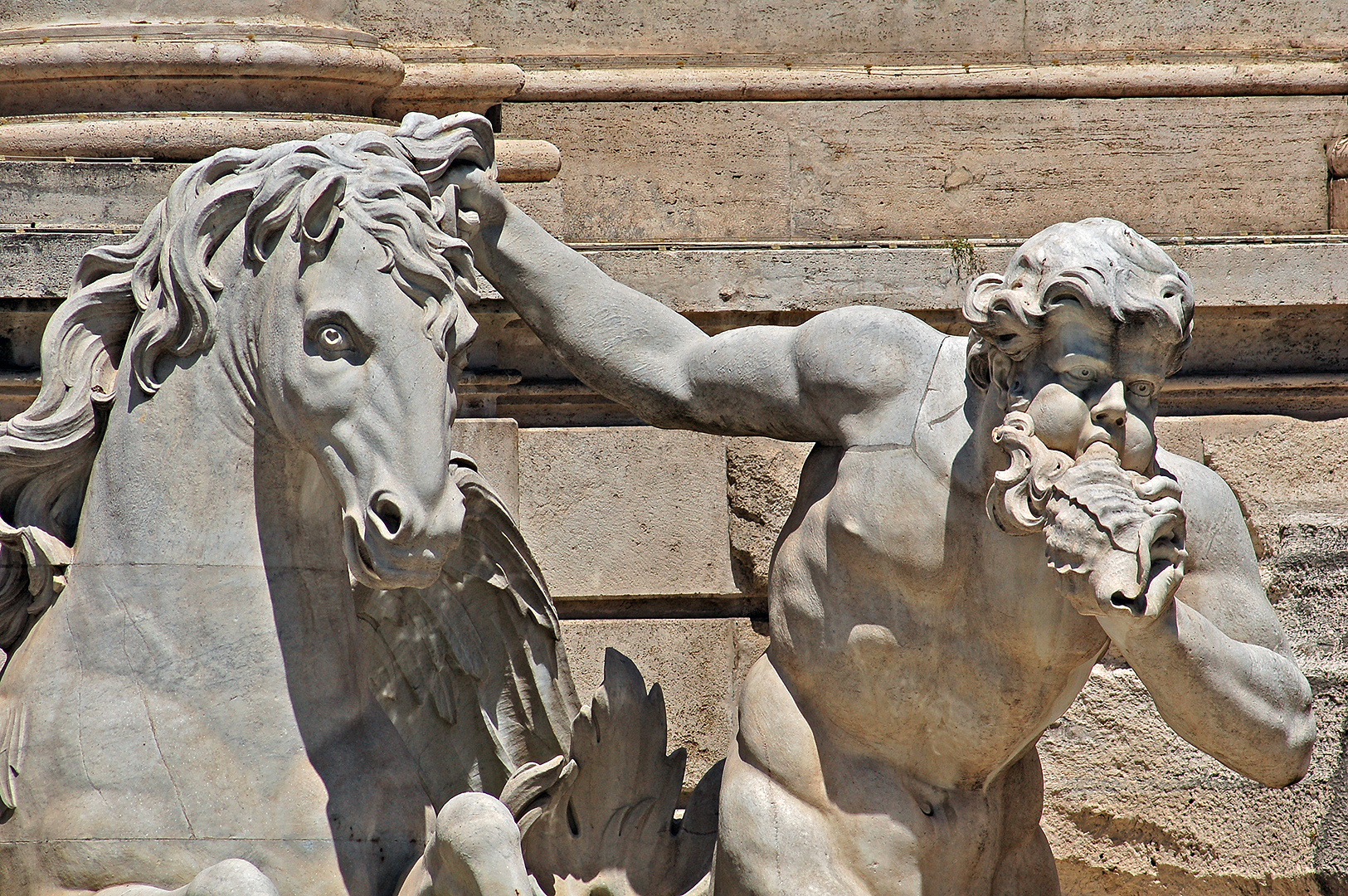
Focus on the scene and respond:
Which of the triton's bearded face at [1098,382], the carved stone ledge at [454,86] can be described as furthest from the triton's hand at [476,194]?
the carved stone ledge at [454,86]

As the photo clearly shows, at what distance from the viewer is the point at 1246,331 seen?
4605 millimetres

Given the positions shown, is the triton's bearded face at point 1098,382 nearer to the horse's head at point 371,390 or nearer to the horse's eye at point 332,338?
the horse's head at point 371,390

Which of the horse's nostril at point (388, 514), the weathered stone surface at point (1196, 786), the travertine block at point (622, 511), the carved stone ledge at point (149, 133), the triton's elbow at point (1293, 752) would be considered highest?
the carved stone ledge at point (149, 133)

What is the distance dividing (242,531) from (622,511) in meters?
1.65

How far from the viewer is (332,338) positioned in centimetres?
258

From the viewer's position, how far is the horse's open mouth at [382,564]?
2.53 m

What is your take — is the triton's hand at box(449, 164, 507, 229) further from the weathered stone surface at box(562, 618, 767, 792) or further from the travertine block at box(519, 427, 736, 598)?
the weathered stone surface at box(562, 618, 767, 792)

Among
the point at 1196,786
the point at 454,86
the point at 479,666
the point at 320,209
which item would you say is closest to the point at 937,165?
the point at 454,86

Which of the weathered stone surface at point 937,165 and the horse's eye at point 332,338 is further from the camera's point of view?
the weathered stone surface at point 937,165

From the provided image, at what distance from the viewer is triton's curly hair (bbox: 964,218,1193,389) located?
263 centimetres

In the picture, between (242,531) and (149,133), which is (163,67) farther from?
(242,531)

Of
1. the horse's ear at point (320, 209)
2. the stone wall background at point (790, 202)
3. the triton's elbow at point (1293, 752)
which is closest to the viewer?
the horse's ear at point (320, 209)

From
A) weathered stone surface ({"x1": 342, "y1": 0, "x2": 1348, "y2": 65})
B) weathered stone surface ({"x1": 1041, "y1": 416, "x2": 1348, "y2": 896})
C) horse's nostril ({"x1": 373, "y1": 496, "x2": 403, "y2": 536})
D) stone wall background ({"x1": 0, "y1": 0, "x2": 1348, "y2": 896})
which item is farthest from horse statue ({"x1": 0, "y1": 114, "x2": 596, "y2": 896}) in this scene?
weathered stone surface ({"x1": 342, "y1": 0, "x2": 1348, "y2": 65})

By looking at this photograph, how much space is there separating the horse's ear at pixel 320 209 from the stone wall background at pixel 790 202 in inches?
51.6
